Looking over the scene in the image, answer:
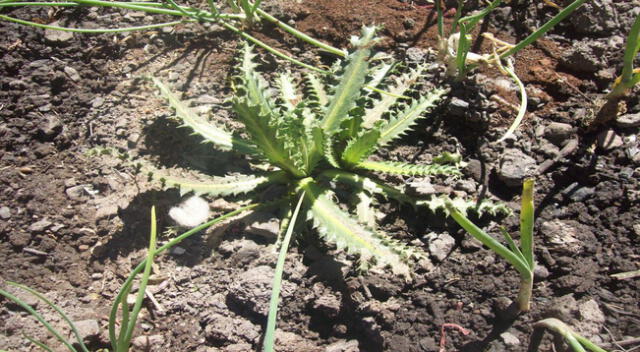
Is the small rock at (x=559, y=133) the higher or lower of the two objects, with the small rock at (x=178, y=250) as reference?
higher

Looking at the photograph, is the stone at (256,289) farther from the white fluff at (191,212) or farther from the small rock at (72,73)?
the small rock at (72,73)

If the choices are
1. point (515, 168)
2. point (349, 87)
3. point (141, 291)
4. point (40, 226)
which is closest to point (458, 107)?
point (515, 168)

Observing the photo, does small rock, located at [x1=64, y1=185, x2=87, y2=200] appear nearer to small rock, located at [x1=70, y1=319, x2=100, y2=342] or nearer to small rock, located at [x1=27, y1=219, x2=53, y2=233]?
small rock, located at [x1=27, y1=219, x2=53, y2=233]

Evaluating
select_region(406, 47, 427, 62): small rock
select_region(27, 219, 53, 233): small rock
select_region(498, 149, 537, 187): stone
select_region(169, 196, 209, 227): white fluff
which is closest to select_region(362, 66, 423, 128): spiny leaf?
select_region(406, 47, 427, 62): small rock

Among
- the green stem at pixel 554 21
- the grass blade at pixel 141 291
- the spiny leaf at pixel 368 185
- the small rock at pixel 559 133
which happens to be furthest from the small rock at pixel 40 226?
the small rock at pixel 559 133

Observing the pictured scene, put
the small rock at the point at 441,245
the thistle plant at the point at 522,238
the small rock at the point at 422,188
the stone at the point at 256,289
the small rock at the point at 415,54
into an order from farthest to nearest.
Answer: the small rock at the point at 415,54, the small rock at the point at 422,188, the small rock at the point at 441,245, the stone at the point at 256,289, the thistle plant at the point at 522,238

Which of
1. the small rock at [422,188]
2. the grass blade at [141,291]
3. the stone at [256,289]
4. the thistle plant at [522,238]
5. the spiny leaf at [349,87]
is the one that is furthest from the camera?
the spiny leaf at [349,87]

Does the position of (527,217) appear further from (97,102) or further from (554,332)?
(97,102)
